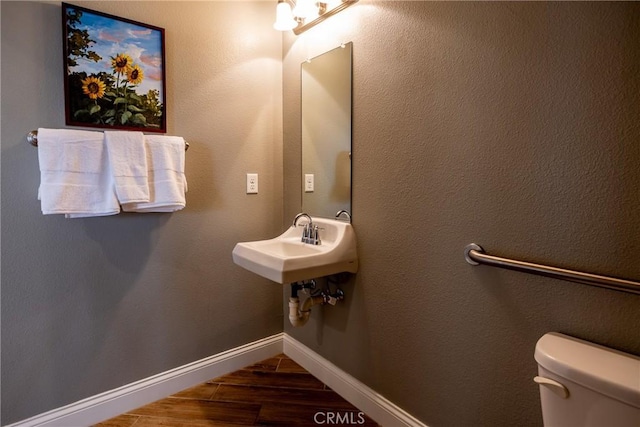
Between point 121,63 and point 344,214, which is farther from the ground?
point 121,63

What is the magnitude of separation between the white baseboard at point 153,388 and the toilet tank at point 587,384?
1574 millimetres

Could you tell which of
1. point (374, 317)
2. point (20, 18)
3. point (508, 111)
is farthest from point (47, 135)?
point (508, 111)

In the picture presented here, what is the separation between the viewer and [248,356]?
6.78 feet

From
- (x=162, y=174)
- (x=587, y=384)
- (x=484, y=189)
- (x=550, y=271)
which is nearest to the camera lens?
(x=587, y=384)

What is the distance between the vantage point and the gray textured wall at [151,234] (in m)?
1.37

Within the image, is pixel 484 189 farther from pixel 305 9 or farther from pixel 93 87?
pixel 93 87

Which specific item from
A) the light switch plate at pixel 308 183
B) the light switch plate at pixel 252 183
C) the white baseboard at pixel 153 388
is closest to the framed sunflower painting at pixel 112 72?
the light switch plate at pixel 252 183

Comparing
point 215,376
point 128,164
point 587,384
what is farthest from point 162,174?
point 587,384

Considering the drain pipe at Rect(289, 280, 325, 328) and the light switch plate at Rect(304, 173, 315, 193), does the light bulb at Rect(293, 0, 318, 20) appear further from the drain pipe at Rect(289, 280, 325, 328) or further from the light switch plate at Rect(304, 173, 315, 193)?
the drain pipe at Rect(289, 280, 325, 328)

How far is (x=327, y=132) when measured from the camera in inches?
69.2

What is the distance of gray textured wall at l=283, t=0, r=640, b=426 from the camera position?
2.95ft

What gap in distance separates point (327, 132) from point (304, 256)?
0.67 meters

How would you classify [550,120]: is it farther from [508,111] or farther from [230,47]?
[230,47]

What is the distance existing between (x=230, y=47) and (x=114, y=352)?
1.64 meters
